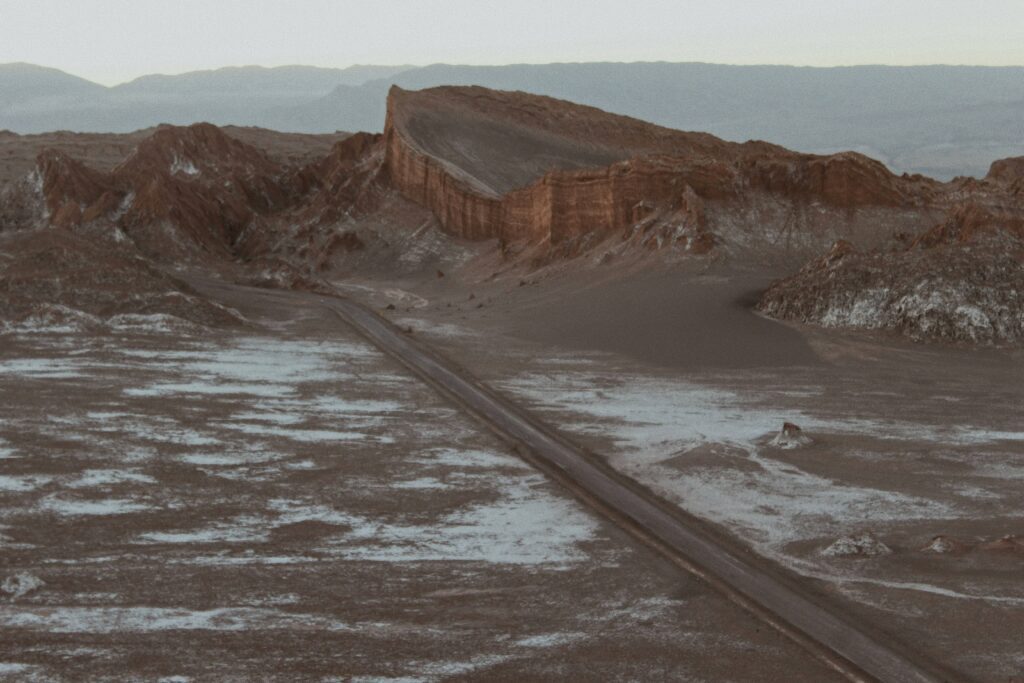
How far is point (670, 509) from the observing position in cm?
1731

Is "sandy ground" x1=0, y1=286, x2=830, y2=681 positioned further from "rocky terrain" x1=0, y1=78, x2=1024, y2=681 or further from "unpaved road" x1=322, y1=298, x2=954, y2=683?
"unpaved road" x1=322, y1=298, x2=954, y2=683

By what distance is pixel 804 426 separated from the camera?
22.2m

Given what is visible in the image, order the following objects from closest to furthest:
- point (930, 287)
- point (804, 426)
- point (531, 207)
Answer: point (804, 426)
point (930, 287)
point (531, 207)

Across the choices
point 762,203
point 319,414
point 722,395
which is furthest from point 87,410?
point 762,203

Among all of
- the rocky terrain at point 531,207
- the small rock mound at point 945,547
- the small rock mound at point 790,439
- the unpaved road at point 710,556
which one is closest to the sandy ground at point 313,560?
the unpaved road at point 710,556

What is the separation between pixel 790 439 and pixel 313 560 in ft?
28.9

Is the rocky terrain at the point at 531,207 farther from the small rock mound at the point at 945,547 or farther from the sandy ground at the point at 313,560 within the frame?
the small rock mound at the point at 945,547

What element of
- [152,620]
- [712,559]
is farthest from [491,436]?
[152,620]

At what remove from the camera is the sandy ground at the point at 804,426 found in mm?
14156

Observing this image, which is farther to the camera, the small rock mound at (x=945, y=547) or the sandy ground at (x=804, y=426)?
the small rock mound at (x=945, y=547)

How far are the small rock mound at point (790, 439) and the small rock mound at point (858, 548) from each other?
5.28m

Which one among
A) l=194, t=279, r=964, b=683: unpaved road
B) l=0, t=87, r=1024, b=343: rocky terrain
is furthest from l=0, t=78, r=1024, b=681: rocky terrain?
l=194, t=279, r=964, b=683: unpaved road

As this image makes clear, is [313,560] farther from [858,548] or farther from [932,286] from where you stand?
[932,286]

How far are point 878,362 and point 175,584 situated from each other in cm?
1809
